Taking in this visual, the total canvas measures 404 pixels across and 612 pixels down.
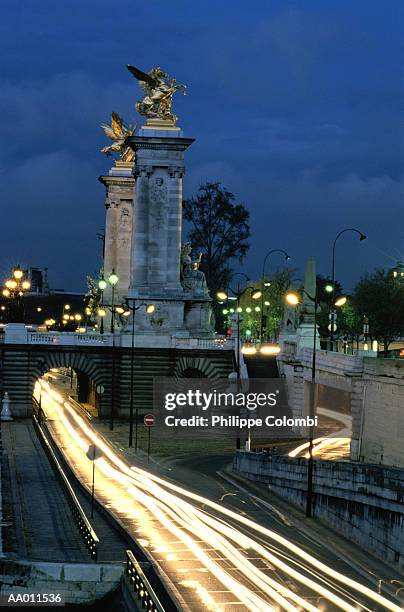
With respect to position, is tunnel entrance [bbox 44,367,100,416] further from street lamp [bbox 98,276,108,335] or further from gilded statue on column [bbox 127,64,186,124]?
gilded statue on column [bbox 127,64,186,124]

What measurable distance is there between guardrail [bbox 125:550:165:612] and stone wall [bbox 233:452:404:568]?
42.7 feet

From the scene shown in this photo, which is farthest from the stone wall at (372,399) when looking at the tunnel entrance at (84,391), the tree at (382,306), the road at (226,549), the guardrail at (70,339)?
the tree at (382,306)

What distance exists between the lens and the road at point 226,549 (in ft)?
99.6

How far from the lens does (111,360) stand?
83.4 metres

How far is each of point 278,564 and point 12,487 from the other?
17.2 meters

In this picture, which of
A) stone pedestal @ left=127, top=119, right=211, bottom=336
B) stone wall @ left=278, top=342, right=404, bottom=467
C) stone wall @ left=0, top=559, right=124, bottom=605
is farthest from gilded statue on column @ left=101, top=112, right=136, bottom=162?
stone wall @ left=0, top=559, right=124, bottom=605

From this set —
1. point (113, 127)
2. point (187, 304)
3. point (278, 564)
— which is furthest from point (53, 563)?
point (113, 127)

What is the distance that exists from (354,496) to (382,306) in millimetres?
64640

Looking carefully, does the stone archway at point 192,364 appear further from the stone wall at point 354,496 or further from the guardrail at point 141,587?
the guardrail at point 141,587

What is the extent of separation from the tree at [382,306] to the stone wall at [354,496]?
53.4 meters

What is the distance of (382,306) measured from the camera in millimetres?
107562

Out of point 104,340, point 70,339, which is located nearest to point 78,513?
point 104,340

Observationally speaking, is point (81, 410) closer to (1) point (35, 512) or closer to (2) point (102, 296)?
(2) point (102, 296)

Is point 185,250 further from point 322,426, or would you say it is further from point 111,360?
point 322,426
